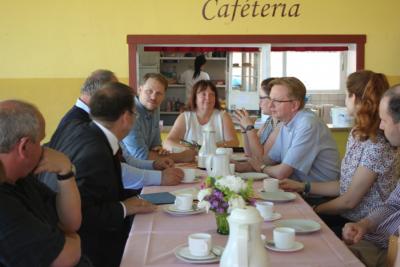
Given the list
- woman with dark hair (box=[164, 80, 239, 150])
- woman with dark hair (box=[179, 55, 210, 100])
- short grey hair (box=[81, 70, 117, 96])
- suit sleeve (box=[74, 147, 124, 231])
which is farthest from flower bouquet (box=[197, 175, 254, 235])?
woman with dark hair (box=[179, 55, 210, 100])

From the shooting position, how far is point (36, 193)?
5.29ft

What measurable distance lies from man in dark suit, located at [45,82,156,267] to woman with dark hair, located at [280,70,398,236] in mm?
924

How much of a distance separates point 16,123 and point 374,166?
153 cm

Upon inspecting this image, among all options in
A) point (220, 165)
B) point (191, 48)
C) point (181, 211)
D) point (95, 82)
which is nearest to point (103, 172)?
point (181, 211)

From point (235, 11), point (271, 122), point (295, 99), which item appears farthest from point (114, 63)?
point (295, 99)

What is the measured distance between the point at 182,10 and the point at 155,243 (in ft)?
12.9

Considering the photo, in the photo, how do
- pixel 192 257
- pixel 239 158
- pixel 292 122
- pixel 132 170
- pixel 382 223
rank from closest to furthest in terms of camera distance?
pixel 192 257, pixel 382 223, pixel 132 170, pixel 292 122, pixel 239 158

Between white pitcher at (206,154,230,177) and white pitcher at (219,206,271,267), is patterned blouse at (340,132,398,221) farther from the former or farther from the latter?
white pitcher at (219,206,271,267)

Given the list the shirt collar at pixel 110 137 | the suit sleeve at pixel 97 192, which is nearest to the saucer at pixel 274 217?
the suit sleeve at pixel 97 192

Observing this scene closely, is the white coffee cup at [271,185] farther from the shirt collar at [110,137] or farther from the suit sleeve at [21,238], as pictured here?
the suit sleeve at [21,238]

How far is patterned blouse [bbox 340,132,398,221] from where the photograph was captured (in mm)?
2258

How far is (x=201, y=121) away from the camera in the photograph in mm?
4199

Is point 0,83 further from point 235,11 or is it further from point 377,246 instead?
point 377,246

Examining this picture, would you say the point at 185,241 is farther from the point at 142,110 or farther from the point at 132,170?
the point at 142,110
